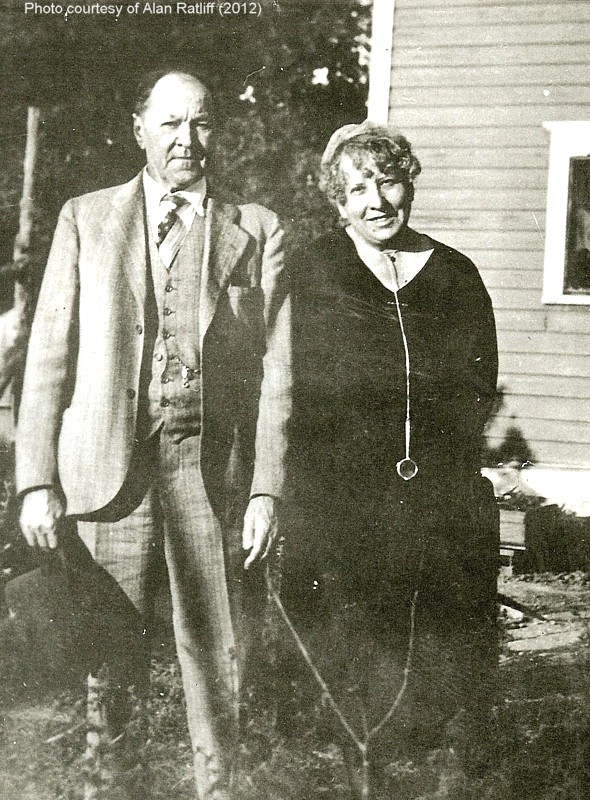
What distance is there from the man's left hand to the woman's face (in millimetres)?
813

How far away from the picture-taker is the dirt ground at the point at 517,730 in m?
2.17

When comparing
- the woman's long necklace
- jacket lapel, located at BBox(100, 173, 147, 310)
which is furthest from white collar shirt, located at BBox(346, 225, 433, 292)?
jacket lapel, located at BBox(100, 173, 147, 310)

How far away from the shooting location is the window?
2.15 meters

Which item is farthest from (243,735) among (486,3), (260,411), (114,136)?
(486,3)

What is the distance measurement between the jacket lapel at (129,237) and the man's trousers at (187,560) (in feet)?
1.56

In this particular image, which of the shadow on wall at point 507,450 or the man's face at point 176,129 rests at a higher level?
the man's face at point 176,129

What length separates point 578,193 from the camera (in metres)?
2.18

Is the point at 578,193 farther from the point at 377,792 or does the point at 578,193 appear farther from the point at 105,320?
the point at 377,792

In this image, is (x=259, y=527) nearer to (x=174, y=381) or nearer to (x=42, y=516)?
(x=174, y=381)

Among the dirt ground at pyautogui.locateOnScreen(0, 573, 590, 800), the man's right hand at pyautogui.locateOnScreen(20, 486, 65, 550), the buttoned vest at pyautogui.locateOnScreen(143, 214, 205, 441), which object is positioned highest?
the buttoned vest at pyautogui.locateOnScreen(143, 214, 205, 441)

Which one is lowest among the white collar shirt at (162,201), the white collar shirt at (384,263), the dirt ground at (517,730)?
the dirt ground at (517,730)

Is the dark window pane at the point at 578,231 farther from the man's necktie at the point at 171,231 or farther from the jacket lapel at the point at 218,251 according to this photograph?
the man's necktie at the point at 171,231

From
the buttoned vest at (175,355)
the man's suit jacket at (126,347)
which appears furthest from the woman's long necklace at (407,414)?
the buttoned vest at (175,355)

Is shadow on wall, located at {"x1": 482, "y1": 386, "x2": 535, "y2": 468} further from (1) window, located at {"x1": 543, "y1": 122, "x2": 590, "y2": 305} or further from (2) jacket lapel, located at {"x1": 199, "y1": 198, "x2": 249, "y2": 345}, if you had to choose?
(2) jacket lapel, located at {"x1": 199, "y1": 198, "x2": 249, "y2": 345}
